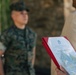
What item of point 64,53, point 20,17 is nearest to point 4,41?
point 20,17

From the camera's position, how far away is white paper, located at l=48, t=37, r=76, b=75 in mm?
2719

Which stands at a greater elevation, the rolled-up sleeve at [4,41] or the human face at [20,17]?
the human face at [20,17]

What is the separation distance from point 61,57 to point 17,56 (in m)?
2.04

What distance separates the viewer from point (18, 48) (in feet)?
15.5

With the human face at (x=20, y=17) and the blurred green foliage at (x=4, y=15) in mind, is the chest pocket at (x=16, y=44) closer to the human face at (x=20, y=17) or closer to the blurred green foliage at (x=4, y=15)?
the human face at (x=20, y=17)

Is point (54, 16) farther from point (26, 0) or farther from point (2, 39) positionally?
point (2, 39)

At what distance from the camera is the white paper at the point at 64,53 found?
2719 mm

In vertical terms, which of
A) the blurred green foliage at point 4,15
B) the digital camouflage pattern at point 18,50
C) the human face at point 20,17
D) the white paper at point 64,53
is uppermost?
the white paper at point 64,53

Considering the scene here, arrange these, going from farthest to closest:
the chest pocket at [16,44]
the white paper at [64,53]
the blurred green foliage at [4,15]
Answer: the blurred green foliage at [4,15], the chest pocket at [16,44], the white paper at [64,53]

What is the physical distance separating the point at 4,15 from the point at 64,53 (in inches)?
195

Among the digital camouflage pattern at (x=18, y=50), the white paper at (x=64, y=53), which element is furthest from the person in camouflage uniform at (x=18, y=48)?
the white paper at (x=64, y=53)

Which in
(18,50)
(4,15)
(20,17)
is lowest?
(4,15)

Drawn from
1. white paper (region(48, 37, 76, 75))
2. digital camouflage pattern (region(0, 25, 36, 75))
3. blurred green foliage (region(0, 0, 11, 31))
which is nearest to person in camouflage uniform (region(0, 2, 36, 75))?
digital camouflage pattern (region(0, 25, 36, 75))

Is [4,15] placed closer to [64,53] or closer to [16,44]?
[16,44]
